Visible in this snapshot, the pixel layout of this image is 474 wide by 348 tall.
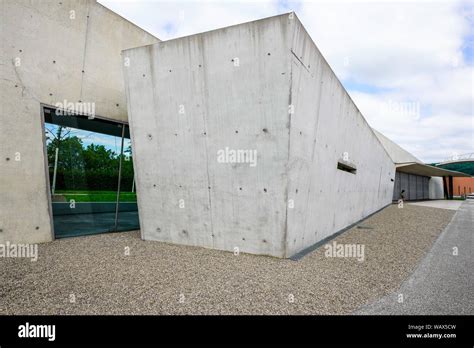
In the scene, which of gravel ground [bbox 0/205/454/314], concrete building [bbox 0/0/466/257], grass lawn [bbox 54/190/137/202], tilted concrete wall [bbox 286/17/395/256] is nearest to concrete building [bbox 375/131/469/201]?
tilted concrete wall [bbox 286/17/395/256]

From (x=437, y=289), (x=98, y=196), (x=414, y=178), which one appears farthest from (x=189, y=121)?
(x=414, y=178)

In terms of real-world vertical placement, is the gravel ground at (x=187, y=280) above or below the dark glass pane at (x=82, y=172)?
below

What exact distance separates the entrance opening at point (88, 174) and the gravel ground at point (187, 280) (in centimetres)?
122

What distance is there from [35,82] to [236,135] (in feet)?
16.0

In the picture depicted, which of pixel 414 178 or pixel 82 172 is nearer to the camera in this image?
pixel 82 172

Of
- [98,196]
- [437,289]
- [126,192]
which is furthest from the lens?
[126,192]

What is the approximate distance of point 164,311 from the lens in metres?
3.19

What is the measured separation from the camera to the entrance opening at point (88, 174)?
7.01m

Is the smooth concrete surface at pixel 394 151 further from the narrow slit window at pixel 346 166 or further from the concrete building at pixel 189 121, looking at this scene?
the concrete building at pixel 189 121

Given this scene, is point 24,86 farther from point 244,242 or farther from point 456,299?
point 456,299

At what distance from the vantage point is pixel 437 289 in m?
4.06
